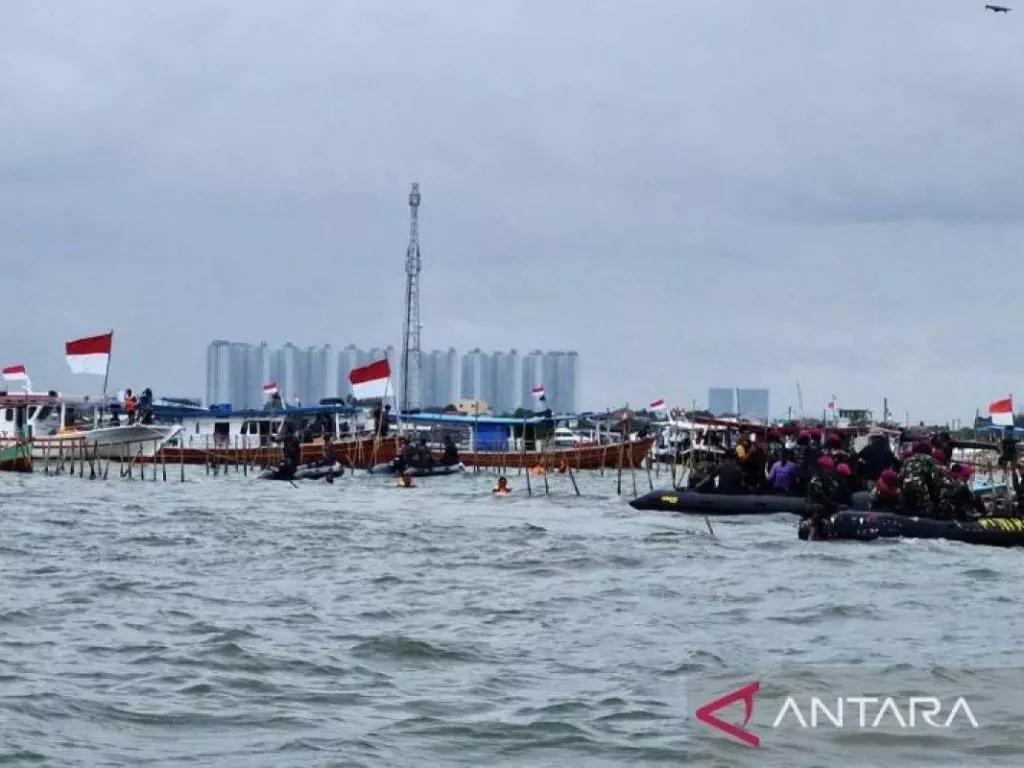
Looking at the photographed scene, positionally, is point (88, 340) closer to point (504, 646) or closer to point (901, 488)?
point (901, 488)

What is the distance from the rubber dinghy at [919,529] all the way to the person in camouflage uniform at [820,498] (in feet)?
0.49

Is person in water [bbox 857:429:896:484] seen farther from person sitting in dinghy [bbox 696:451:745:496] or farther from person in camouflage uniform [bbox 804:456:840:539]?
person in camouflage uniform [bbox 804:456:840:539]

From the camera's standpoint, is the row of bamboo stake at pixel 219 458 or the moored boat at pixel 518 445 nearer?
the row of bamboo stake at pixel 219 458

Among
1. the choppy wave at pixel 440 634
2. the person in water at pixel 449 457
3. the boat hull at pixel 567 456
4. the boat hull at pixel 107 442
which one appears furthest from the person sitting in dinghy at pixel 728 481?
the boat hull at pixel 567 456

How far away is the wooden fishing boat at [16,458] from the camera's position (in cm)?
5850

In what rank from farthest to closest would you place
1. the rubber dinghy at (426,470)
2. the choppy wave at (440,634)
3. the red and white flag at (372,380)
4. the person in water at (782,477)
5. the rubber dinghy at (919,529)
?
1. the rubber dinghy at (426,470)
2. the red and white flag at (372,380)
3. the person in water at (782,477)
4. the rubber dinghy at (919,529)
5. the choppy wave at (440,634)


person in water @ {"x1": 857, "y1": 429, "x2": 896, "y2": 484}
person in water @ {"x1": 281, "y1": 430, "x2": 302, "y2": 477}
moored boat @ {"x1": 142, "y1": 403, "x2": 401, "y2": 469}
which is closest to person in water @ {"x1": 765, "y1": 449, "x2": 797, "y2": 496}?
person in water @ {"x1": 857, "y1": 429, "x2": 896, "y2": 484}

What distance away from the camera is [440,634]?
17000 mm

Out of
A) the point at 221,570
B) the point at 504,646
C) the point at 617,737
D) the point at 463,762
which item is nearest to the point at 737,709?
the point at 617,737

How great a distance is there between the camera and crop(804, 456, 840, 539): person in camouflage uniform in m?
27.4

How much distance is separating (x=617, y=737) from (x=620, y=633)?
484cm

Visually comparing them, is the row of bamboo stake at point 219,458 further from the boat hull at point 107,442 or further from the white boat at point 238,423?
the white boat at point 238,423

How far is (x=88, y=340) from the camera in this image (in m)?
54.0

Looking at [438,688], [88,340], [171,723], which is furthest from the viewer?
[88,340]
